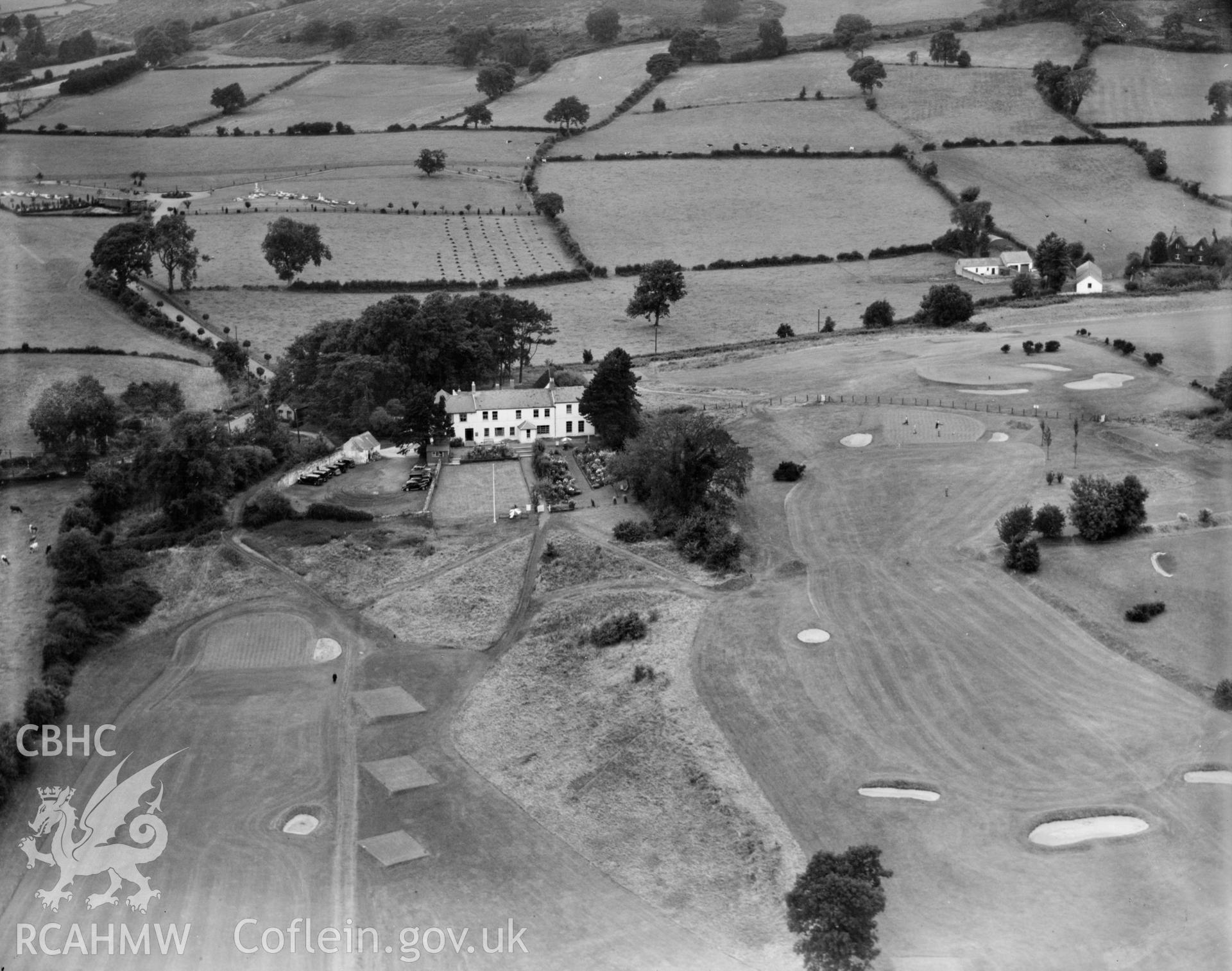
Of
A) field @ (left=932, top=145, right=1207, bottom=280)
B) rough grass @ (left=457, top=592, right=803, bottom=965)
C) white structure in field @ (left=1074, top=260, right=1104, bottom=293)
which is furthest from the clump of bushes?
field @ (left=932, top=145, right=1207, bottom=280)

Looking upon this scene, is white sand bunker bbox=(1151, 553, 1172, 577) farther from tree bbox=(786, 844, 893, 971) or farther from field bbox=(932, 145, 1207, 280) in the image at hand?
field bbox=(932, 145, 1207, 280)

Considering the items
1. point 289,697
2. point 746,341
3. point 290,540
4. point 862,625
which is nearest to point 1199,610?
point 862,625

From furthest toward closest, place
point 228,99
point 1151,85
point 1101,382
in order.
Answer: point 228,99, point 1151,85, point 1101,382

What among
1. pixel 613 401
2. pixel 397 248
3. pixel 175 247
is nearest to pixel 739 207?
pixel 397 248

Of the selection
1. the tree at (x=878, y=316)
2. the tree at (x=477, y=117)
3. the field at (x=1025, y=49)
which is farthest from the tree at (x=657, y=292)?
the field at (x=1025, y=49)

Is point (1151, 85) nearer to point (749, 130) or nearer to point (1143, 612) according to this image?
point (749, 130)

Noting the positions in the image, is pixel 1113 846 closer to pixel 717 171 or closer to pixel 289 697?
pixel 289 697

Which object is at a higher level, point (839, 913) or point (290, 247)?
point (290, 247)
